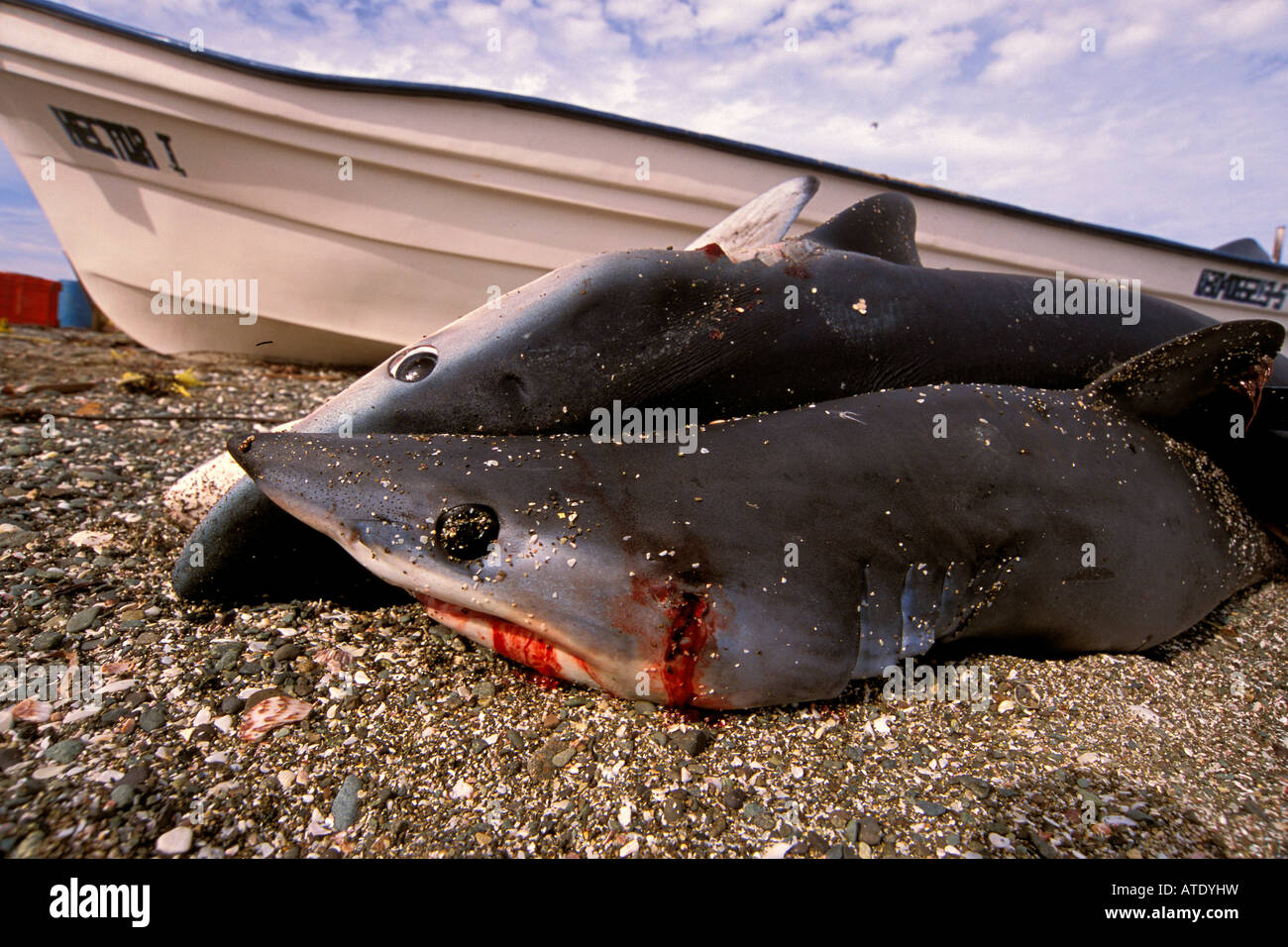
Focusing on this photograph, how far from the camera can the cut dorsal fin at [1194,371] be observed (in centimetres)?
224

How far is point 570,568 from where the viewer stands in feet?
5.30

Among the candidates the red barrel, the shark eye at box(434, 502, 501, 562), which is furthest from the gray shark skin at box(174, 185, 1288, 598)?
the red barrel

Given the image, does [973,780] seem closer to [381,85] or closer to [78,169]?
[381,85]

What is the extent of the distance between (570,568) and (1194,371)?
90.7 inches

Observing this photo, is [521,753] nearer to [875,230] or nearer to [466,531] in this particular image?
[466,531]

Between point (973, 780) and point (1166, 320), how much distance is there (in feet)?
8.17

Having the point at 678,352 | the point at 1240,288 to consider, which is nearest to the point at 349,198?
the point at 678,352

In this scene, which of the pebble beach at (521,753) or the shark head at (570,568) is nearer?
the pebble beach at (521,753)

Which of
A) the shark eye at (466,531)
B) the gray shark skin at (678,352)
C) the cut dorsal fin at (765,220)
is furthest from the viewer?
the cut dorsal fin at (765,220)

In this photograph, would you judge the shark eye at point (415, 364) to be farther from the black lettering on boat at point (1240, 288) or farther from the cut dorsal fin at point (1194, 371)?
the black lettering on boat at point (1240, 288)

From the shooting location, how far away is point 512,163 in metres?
5.50

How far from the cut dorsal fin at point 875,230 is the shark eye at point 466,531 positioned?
2133mm

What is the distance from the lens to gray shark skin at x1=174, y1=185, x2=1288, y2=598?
7.04 ft

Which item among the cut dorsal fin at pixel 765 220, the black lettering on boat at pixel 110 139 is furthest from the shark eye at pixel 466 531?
the black lettering on boat at pixel 110 139
